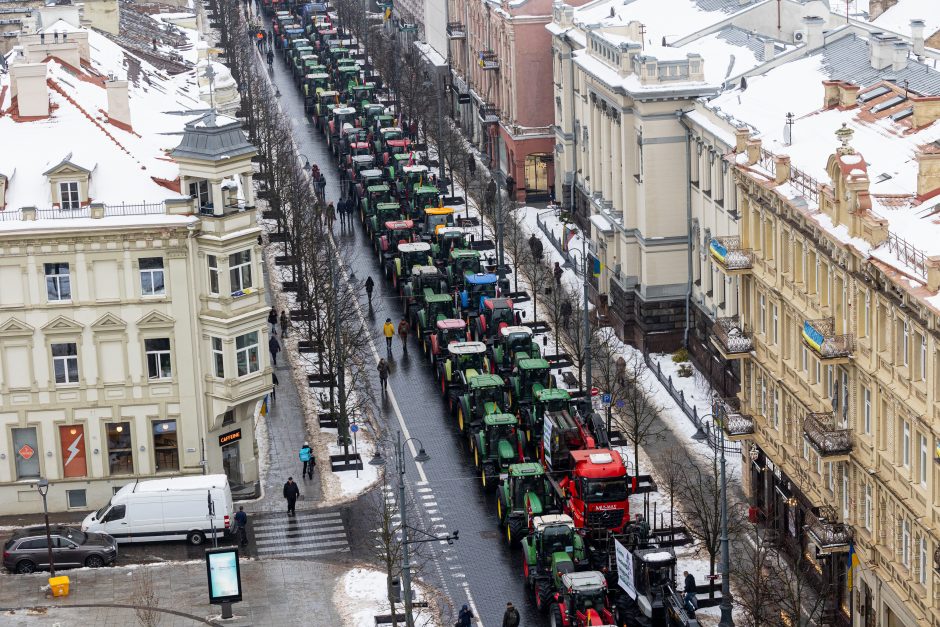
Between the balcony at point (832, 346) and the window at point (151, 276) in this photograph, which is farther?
the window at point (151, 276)

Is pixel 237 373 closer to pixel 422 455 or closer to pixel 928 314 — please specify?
pixel 422 455

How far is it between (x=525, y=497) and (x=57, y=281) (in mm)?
21749

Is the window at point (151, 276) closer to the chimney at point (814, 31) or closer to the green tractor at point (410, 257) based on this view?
the green tractor at point (410, 257)

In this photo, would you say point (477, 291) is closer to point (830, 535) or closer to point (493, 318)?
point (493, 318)

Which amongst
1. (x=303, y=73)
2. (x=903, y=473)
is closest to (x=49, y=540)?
(x=903, y=473)

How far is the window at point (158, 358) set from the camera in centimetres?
8700

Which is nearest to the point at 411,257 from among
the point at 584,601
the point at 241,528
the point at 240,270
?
the point at 240,270

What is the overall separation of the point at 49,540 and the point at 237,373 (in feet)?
40.0

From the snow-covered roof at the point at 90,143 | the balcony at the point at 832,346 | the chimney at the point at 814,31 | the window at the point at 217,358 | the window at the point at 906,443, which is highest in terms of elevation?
the chimney at the point at 814,31

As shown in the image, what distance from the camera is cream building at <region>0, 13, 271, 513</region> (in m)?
85.4

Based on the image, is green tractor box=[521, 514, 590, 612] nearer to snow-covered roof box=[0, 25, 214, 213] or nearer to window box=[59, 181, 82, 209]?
snow-covered roof box=[0, 25, 214, 213]

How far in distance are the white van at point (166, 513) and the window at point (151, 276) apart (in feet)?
27.8

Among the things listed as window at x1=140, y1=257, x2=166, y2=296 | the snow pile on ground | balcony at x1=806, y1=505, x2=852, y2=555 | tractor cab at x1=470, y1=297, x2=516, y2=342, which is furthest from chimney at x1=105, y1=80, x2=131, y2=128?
balcony at x1=806, y1=505, x2=852, y2=555

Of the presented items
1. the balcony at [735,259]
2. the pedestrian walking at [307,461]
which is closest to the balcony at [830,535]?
the balcony at [735,259]
